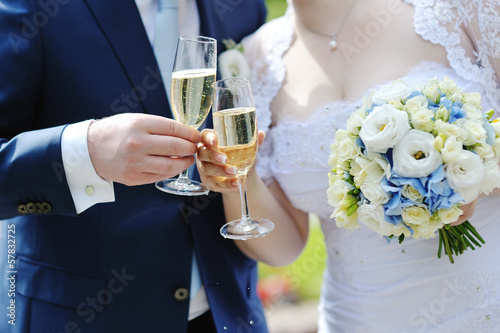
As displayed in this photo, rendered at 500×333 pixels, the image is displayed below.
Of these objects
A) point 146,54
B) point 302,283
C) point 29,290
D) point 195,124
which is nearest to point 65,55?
point 146,54

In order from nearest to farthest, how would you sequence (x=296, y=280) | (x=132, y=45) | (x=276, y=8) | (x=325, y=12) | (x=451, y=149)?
1. (x=451, y=149)
2. (x=132, y=45)
3. (x=325, y=12)
4. (x=296, y=280)
5. (x=276, y=8)

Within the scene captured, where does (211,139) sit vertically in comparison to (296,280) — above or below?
above

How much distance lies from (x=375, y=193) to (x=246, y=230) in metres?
0.49

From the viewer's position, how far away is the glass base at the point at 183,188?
2072 mm

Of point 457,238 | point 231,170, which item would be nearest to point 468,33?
point 457,238

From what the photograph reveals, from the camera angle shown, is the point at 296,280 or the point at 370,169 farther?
the point at 296,280

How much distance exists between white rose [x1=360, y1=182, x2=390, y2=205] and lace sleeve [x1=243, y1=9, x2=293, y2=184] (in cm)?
89

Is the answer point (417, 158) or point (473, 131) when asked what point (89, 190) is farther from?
point (473, 131)

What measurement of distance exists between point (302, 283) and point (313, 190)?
307cm

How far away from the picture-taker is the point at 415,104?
1.90 m

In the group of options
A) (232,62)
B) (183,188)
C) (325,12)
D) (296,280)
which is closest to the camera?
(183,188)

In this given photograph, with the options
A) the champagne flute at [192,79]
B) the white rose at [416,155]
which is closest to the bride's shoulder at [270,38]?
the champagne flute at [192,79]

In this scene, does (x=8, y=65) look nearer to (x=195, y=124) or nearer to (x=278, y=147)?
(x=195, y=124)

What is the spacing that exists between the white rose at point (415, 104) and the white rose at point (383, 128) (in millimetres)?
→ 43
